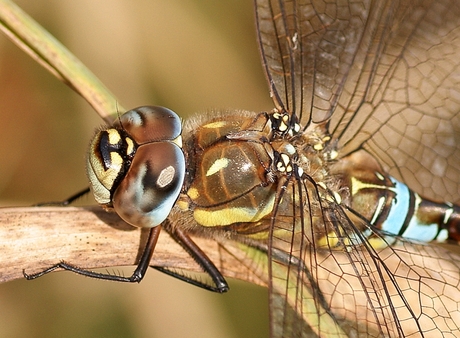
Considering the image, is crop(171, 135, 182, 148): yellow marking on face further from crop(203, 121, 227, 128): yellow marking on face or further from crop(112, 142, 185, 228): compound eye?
crop(203, 121, 227, 128): yellow marking on face

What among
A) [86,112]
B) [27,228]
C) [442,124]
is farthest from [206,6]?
[27,228]

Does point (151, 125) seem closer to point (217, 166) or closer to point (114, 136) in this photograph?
point (114, 136)

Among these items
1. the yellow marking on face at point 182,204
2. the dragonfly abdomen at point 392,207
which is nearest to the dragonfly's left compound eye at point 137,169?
the yellow marking on face at point 182,204

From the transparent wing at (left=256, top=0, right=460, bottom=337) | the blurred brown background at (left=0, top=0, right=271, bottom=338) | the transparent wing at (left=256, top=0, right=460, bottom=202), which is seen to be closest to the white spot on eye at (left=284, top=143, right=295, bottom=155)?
the transparent wing at (left=256, top=0, right=460, bottom=337)

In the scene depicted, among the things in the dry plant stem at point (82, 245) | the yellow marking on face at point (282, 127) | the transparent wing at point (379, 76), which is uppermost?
the transparent wing at point (379, 76)

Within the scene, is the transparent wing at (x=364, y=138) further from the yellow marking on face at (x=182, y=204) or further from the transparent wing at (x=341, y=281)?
the yellow marking on face at (x=182, y=204)

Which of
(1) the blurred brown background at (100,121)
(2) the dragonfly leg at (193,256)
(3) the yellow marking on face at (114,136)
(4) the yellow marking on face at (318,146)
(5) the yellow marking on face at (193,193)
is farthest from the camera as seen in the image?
(1) the blurred brown background at (100,121)

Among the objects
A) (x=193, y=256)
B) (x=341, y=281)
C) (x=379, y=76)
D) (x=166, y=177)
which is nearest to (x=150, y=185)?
(x=166, y=177)
